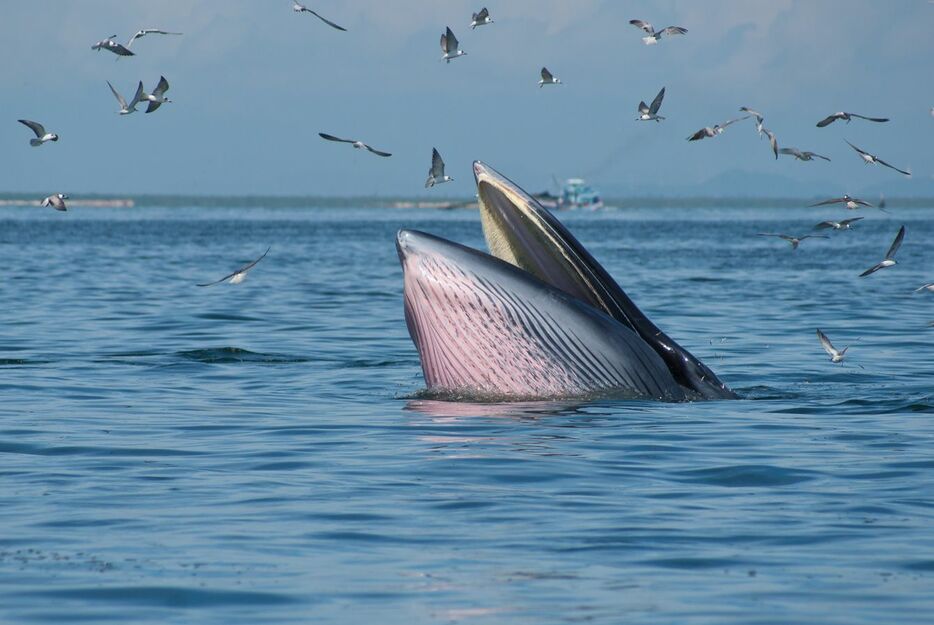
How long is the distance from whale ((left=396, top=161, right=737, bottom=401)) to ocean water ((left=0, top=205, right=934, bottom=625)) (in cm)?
27

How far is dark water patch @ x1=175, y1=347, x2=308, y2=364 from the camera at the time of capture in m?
17.9

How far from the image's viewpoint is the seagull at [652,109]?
17328 mm

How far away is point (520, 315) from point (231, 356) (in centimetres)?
799

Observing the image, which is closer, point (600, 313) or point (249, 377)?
point (600, 313)

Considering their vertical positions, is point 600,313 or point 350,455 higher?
point 600,313

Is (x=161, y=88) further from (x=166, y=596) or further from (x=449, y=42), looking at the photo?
(x=166, y=596)

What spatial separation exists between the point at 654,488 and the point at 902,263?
4179 cm

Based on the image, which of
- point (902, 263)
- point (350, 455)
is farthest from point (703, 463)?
point (902, 263)

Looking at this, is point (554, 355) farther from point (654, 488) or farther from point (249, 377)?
point (249, 377)

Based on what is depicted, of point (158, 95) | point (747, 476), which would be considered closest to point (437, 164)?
point (158, 95)

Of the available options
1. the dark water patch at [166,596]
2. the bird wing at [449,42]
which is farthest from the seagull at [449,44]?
the dark water patch at [166,596]

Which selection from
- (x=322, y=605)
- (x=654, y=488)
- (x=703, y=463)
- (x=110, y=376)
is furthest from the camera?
(x=110, y=376)

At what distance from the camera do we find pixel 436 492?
368 inches

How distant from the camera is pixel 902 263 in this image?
1949 inches
